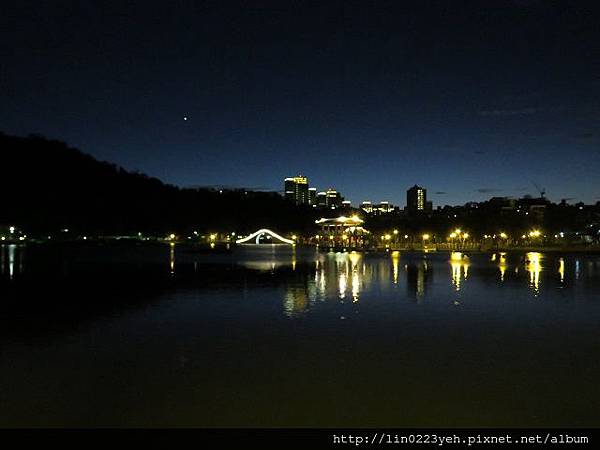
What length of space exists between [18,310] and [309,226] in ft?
380

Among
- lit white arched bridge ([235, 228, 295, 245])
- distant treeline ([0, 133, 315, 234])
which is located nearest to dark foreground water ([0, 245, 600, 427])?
distant treeline ([0, 133, 315, 234])

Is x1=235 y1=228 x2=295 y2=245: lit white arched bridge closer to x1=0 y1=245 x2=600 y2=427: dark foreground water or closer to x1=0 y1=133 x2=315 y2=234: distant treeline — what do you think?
x1=0 y1=133 x2=315 y2=234: distant treeline

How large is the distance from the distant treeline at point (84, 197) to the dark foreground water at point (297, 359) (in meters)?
52.5

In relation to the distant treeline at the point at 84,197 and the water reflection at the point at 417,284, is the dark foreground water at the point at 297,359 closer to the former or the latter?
the water reflection at the point at 417,284

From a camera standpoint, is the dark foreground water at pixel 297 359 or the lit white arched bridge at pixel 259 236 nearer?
the dark foreground water at pixel 297 359

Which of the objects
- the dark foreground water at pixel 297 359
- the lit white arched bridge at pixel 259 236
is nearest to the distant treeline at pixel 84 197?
the lit white arched bridge at pixel 259 236

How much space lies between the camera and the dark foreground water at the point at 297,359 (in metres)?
7.10

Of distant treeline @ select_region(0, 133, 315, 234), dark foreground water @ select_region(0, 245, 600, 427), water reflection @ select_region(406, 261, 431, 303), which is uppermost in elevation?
distant treeline @ select_region(0, 133, 315, 234)

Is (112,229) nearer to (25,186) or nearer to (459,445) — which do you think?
(25,186)

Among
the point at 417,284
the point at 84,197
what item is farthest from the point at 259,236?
the point at 417,284

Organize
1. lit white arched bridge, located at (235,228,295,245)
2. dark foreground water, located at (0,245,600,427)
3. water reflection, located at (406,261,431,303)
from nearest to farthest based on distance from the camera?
dark foreground water, located at (0,245,600,427), water reflection, located at (406,261,431,303), lit white arched bridge, located at (235,228,295,245)

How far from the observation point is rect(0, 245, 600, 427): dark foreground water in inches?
279

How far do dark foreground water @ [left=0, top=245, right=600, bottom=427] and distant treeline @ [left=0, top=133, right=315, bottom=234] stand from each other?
5246 cm

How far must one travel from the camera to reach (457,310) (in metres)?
15.8
